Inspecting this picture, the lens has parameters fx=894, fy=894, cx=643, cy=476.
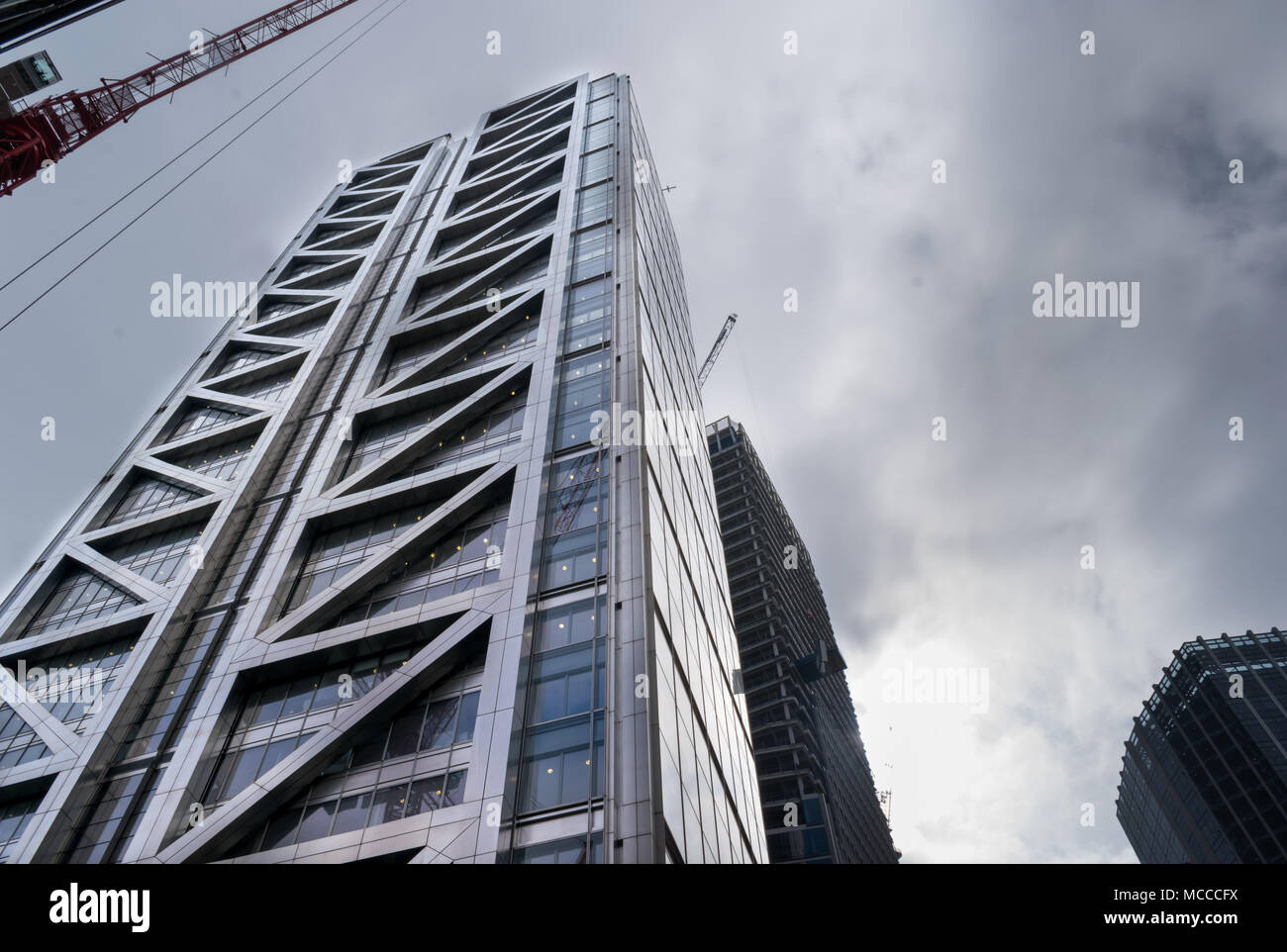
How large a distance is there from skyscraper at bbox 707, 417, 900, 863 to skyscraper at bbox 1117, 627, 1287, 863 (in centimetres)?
4178

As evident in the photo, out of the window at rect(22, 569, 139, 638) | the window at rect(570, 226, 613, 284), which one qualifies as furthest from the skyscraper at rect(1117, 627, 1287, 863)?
the window at rect(22, 569, 139, 638)

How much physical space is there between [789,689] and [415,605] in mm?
61792

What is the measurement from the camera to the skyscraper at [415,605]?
2466cm

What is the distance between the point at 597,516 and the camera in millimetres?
31156

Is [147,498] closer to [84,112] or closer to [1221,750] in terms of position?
[84,112]

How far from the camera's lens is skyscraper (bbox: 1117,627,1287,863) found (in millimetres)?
107312

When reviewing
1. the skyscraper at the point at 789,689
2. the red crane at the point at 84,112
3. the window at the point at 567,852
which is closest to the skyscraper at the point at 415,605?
the window at the point at 567,852

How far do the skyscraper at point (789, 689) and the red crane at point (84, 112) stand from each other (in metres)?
64.1

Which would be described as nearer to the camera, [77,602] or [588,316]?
[77,602]

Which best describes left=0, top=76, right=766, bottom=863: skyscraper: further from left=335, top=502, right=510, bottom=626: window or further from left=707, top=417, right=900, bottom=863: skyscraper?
left=707, top=417, right=900, bottom=863: skyscraper

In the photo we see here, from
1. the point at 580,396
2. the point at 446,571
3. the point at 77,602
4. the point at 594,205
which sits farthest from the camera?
the point at 594,205

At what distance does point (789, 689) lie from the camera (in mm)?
87438

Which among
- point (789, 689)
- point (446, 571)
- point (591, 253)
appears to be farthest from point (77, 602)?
point (789, 689)
